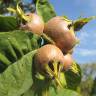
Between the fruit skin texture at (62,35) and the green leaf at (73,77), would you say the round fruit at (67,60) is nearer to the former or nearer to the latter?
the fruit skin texture at (62,35)

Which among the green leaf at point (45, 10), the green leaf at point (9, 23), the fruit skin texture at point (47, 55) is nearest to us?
the fruit skin texture at point (47, 55)

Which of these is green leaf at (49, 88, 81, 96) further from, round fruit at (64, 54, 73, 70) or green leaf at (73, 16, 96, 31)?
green leaf at (73, 16, 96, 31)

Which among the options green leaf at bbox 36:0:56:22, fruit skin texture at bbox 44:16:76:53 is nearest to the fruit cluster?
fruit skin texture at bbox 44:16:76:53

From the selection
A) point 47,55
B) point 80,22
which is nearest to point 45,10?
point 80,22

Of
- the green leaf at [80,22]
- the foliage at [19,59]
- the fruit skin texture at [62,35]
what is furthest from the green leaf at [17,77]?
the green leaf at [80,22]

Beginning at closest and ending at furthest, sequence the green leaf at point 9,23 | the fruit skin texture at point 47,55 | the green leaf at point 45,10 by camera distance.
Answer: the fruit skin texture at point 47,55 → the green leaf at point 9,23 → the green leaf at point 45,10

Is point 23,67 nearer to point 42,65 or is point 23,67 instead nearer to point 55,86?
point 42,65
